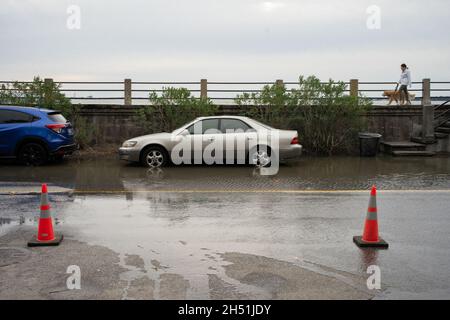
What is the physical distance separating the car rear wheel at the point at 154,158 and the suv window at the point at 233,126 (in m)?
1.66

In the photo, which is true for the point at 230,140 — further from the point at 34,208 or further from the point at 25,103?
the point at 25,103

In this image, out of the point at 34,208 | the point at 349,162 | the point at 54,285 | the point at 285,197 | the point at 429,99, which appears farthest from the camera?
the point at 429,99

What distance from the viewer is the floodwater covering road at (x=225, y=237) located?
17.9ft

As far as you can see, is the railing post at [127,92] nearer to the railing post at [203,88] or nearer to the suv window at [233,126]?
the railing post at [203,88]

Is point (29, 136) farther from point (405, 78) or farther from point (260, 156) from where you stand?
point (405, 78)

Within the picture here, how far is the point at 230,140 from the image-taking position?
14.3 metres

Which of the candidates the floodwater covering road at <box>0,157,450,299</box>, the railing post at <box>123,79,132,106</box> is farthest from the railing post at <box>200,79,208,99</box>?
the floodwater covering road at <box>0,157,450,299</box>

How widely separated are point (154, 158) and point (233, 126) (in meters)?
2.22

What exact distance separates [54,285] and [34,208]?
3955 millimetres

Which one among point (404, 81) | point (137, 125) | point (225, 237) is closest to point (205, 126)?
point (137, 125)

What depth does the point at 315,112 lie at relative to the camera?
58.1ft

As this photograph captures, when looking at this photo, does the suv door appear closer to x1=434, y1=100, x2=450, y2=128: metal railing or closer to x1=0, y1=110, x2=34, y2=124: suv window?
x1=0, y1=110, x2=34, y2=124: suv window
